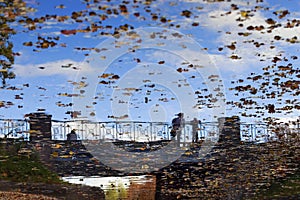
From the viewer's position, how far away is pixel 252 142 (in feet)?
63.6

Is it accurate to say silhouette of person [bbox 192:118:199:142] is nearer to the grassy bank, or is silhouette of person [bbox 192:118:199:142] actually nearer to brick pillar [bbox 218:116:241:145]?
brick pillar [bbox 218:116:241:145]

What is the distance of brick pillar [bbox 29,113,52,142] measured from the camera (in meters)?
17.5

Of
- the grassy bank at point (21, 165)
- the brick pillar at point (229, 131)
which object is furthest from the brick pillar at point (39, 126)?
the brick pillar at point (229, 131)

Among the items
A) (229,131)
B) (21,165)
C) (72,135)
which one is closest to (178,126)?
(229,131)

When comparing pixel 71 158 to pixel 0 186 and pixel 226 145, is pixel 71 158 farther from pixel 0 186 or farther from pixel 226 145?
pixel 226 145

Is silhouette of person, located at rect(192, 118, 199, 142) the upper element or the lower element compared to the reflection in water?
upper

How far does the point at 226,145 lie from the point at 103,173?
14.0 ft

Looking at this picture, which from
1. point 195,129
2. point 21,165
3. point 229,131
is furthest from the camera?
point 195,129

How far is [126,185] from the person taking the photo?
856 inches

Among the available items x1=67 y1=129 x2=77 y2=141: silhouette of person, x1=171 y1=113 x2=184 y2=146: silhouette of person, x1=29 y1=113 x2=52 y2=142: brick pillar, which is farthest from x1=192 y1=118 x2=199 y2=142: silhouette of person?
x1=29 y1=113 x2=52 y2=142: brick pillar

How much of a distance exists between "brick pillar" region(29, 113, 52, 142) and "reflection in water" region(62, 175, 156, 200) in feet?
4.95

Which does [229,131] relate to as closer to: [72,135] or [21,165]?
[72,135]

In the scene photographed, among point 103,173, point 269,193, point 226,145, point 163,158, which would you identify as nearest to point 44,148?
point 103,173

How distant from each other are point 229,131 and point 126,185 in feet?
16.1
